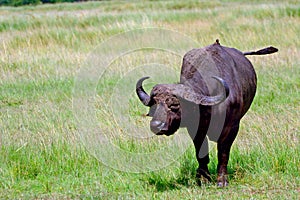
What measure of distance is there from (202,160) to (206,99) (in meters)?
1.07

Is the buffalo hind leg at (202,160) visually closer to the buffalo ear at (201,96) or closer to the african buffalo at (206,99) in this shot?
the african buffalo at (206,99)

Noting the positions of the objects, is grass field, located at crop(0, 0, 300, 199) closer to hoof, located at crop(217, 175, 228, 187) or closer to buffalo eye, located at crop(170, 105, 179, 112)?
hoof, located at crop(217, 175, 228, 187)

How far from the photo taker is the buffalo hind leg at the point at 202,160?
6043 mm

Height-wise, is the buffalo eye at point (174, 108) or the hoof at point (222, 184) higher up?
the buffalo eye at point (174, 108)

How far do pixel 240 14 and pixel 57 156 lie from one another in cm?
1440

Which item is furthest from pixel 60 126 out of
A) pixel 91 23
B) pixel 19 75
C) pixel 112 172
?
pixel 91 23

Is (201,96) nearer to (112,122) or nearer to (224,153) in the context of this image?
(224,153)

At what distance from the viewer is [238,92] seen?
592cm

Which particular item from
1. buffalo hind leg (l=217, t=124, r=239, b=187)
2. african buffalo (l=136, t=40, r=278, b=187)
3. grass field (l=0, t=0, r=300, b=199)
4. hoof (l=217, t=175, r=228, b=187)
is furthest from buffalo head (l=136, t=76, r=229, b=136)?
hoof (l=217, t=175, r=228, b=187)

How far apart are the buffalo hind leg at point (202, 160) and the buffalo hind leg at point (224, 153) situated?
5.8 inches

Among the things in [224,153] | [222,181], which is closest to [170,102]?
[224,153]

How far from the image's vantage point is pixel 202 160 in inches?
245

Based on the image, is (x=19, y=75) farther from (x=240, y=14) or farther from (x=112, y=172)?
(x=240, y=14)

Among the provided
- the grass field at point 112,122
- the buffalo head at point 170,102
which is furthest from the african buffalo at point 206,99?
the grass field at point 112,122
